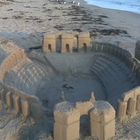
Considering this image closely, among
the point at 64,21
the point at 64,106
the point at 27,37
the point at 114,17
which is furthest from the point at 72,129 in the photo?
the point at 114,17

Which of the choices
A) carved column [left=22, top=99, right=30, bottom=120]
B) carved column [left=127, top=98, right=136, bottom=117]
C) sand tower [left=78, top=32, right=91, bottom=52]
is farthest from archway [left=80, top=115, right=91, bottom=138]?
sand tower [left=78, top=32, right=91, bottom=52]

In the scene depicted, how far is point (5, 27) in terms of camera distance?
955 inches

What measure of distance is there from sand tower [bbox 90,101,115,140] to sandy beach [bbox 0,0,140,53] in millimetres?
10589

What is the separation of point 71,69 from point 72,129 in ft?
22.4

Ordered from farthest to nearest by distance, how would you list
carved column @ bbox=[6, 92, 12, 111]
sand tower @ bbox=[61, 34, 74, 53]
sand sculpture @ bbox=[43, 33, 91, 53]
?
sand sculpture @ bbox=[43, 33, 91, 53], sand tower @ bbox=[61, 34, 74, 53], carved column @ bbox=[6, 92, 12, 111]

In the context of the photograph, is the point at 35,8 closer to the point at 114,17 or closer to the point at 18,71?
the point at 114,17

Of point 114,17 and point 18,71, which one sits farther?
point 114,17

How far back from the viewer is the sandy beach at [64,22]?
2153 centimetres

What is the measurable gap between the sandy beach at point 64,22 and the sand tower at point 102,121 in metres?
10.6

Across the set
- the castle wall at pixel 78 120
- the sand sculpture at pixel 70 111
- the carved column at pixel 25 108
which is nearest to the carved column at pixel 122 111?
the sand sculpture at pixel 70 111

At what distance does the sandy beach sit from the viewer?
21.5 m

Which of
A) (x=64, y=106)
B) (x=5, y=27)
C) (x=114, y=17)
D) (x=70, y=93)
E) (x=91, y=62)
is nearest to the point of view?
(x=64, y=106)

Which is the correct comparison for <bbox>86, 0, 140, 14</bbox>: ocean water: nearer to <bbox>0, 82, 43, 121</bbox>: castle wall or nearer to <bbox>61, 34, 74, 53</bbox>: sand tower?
<bbox>61, 34, 74, 53</bbox>: sand tower

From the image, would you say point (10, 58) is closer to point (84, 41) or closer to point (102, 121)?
point (84, 41)
